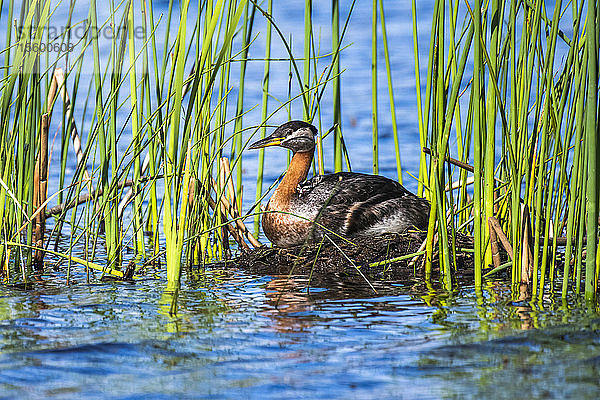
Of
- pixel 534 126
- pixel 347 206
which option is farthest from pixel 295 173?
pixel 534 126

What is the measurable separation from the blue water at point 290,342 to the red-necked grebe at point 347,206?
120cm

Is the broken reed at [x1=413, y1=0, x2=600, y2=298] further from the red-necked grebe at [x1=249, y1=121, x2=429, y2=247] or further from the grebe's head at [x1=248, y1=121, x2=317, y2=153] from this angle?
the grebe's head at [x1=248, y1=121, x2=317, y2=153]

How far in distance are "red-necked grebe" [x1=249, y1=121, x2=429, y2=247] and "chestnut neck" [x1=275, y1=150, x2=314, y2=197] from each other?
0.15 meters

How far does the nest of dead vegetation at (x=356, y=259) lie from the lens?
461 centimetres

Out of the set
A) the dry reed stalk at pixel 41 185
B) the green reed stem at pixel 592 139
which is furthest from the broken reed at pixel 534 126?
the dry reed stalk at pixel 41 185

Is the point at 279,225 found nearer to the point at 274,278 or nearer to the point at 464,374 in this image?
the point at 274,278

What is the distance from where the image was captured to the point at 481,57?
3.37 metres

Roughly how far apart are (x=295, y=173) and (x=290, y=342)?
3103 mm

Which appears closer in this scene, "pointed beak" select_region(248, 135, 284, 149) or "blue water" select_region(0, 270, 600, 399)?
"blue water" select_region(0, 270, 600, 399)

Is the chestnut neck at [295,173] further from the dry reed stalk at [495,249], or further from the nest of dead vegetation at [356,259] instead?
the dry reed stalk at [495,249]

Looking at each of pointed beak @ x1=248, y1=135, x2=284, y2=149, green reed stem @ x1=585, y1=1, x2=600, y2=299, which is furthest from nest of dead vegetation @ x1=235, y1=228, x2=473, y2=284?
green reed stem @ x1=585, y1=1, x2=600, y2=299

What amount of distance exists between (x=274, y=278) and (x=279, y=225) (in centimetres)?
100

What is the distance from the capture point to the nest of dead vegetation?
4.61 meters

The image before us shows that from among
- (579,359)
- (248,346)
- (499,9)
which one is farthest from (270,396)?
(499,9)
